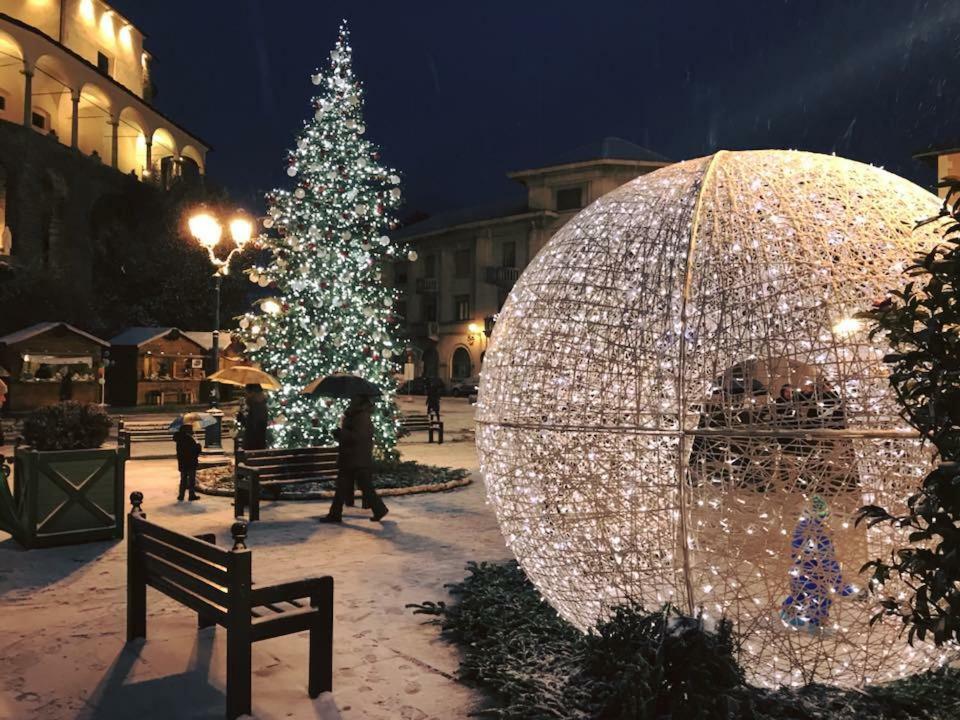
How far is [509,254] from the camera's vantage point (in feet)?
148

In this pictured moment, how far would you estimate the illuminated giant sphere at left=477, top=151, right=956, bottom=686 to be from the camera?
368cm

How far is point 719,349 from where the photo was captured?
381cm

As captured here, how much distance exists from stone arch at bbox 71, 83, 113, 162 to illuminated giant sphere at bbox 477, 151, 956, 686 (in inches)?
1765

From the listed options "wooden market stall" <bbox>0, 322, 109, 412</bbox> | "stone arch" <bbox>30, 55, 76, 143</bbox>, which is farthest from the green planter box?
"stone arch" <bbox>30, 55, 76, 143</bbox>

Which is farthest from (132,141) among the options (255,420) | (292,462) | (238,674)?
(238,674)

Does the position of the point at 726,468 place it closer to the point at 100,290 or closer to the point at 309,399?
the point at 309,399

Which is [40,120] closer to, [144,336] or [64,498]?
[144,336]

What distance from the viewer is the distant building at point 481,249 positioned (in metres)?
41.2

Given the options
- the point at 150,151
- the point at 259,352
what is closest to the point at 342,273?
the point at 259,352

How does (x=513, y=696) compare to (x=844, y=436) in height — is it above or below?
below

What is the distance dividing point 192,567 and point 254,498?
203 inches

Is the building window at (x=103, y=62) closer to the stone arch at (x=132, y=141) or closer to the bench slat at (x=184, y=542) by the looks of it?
the stone arch at (x=132, y=141)

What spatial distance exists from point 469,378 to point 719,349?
142 ft

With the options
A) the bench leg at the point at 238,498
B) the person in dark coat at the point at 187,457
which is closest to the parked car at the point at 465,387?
the person in dark coat at the point at 187,457
